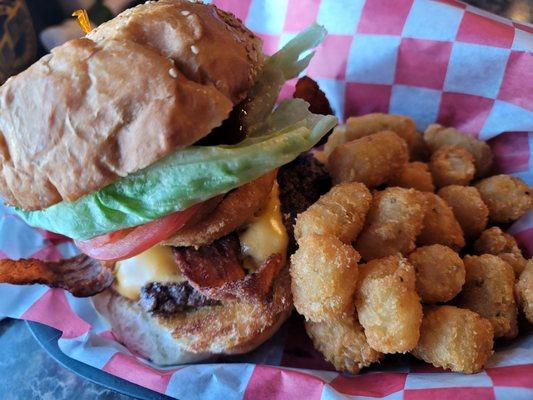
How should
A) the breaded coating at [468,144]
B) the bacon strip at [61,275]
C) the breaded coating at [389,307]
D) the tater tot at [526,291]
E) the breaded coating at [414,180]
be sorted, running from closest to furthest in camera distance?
the breaded coating at [389,307] < the tater tot at [526,291] < the bacon strip at [61,275] < the breaded coating at [414,180] < the breaded coating at [468,144]

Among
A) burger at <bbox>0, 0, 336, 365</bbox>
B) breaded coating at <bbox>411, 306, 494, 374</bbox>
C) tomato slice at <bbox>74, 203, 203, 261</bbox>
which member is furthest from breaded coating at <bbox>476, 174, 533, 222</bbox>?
tomato slice at <bbox>74, 203, 203, 261</bbox>

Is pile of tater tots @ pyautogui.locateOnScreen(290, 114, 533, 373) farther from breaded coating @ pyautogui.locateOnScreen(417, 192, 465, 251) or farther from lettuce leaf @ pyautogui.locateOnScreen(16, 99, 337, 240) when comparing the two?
lettuce leaf @ pyautogui.locateOnScreen(16, 99, 337, 240)

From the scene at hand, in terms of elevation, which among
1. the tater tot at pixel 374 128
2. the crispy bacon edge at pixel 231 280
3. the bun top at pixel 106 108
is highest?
the bun top at pixel 106 108

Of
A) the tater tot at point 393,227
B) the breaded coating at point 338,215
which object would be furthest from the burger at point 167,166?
the tater tot at point 393,227

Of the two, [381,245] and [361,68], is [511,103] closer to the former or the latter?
[361,68]

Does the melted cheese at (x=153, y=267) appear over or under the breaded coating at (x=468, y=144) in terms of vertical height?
under

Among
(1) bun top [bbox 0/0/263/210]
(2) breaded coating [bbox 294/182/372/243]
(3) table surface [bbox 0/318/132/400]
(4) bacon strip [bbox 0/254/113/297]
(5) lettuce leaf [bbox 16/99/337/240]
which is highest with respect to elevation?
(1) bun top [bbox 0/0/263/210]

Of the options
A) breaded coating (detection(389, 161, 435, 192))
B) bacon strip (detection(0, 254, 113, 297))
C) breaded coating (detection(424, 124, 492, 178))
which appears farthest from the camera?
breaded coating (detection(424, 124, 492, 178))

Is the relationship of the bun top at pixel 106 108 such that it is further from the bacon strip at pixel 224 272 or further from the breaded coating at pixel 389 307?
the breaded coating at pixel 389 307
